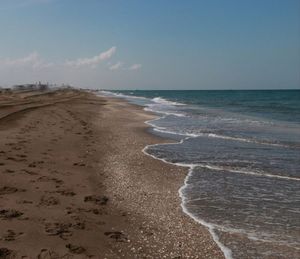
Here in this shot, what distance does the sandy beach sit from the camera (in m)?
6.60

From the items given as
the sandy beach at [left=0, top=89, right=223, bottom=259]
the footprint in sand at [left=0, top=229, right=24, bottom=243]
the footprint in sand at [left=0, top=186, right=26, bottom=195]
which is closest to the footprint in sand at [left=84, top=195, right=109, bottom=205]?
the sandy beach at [left=0, top=89, right=223, bottom=259]

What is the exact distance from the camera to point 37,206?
27.3 feet

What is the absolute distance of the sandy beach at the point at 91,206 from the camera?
260 inches

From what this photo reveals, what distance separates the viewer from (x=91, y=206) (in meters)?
8.83

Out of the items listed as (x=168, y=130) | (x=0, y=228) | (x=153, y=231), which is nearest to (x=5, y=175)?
(x=0, y=228)

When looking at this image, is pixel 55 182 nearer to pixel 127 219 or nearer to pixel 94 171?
pixel 94 171

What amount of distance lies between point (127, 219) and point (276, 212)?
315cm

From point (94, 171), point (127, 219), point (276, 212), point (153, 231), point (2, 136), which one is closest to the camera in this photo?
point (153, 231)

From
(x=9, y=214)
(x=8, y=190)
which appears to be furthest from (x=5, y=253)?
(x=8, y=190)

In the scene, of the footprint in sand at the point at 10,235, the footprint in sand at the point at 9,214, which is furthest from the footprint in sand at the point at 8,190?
the footprint in sand at the point at 10,235

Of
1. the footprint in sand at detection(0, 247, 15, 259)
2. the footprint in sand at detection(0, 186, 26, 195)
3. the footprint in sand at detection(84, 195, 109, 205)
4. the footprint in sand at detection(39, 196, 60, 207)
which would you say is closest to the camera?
the footprint in sand at detection(0, 247, 15, 259)

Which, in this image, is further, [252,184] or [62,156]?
[62,156]

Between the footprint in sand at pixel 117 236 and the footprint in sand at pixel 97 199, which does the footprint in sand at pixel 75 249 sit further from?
the footprint in sand at pixel 97 199

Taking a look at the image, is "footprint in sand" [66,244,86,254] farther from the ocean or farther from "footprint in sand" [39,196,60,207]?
the ocean
